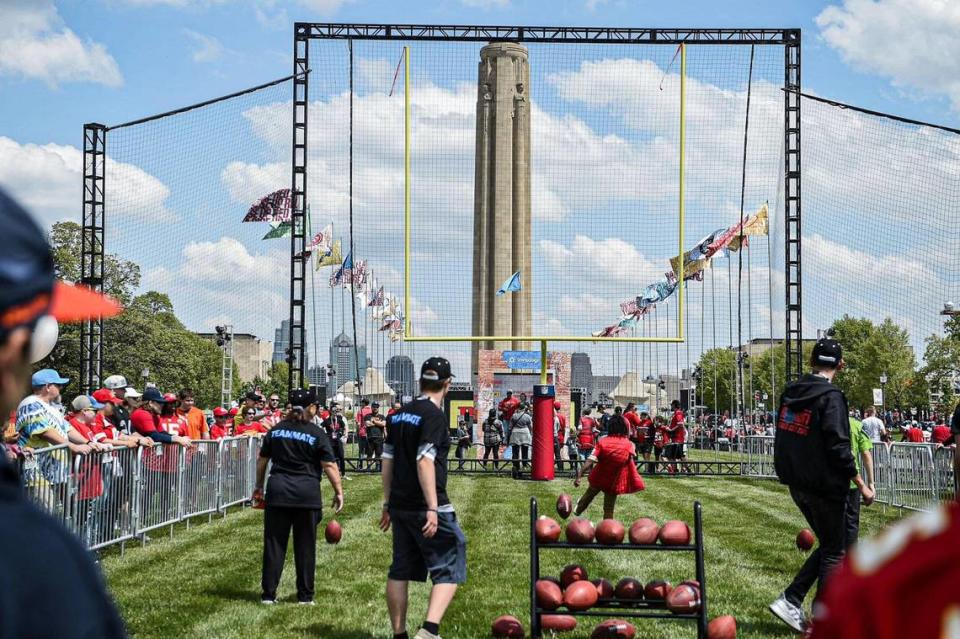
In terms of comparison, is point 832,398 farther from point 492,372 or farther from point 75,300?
point 492,372

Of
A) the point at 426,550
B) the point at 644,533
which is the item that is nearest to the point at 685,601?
the point at 644,533

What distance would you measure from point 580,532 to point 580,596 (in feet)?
1.37

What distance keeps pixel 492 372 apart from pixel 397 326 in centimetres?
1730

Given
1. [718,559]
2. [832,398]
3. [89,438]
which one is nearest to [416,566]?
[832,398]

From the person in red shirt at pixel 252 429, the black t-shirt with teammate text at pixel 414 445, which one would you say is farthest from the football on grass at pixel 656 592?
the person in red shirt at pixel 252 429

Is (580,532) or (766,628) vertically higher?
(580,532)

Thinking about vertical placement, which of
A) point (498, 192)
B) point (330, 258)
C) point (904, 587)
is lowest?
point (904, 587)

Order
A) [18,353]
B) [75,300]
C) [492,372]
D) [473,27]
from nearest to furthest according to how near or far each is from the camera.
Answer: [18,353] < [75,300] < [473,27] < [492,372]

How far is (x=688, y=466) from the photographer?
1308 inches

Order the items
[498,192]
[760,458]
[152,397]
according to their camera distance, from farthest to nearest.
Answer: [498,192]
[760,458]
[152,397]

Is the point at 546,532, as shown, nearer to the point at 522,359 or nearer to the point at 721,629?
the point at 721,629

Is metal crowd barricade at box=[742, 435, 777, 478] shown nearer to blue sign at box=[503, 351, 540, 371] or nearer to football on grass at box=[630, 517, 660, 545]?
blue sign at box=[503, 351, 540, 371]

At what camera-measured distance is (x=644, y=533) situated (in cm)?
783

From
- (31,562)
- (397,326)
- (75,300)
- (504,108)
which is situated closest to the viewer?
(31,562)
